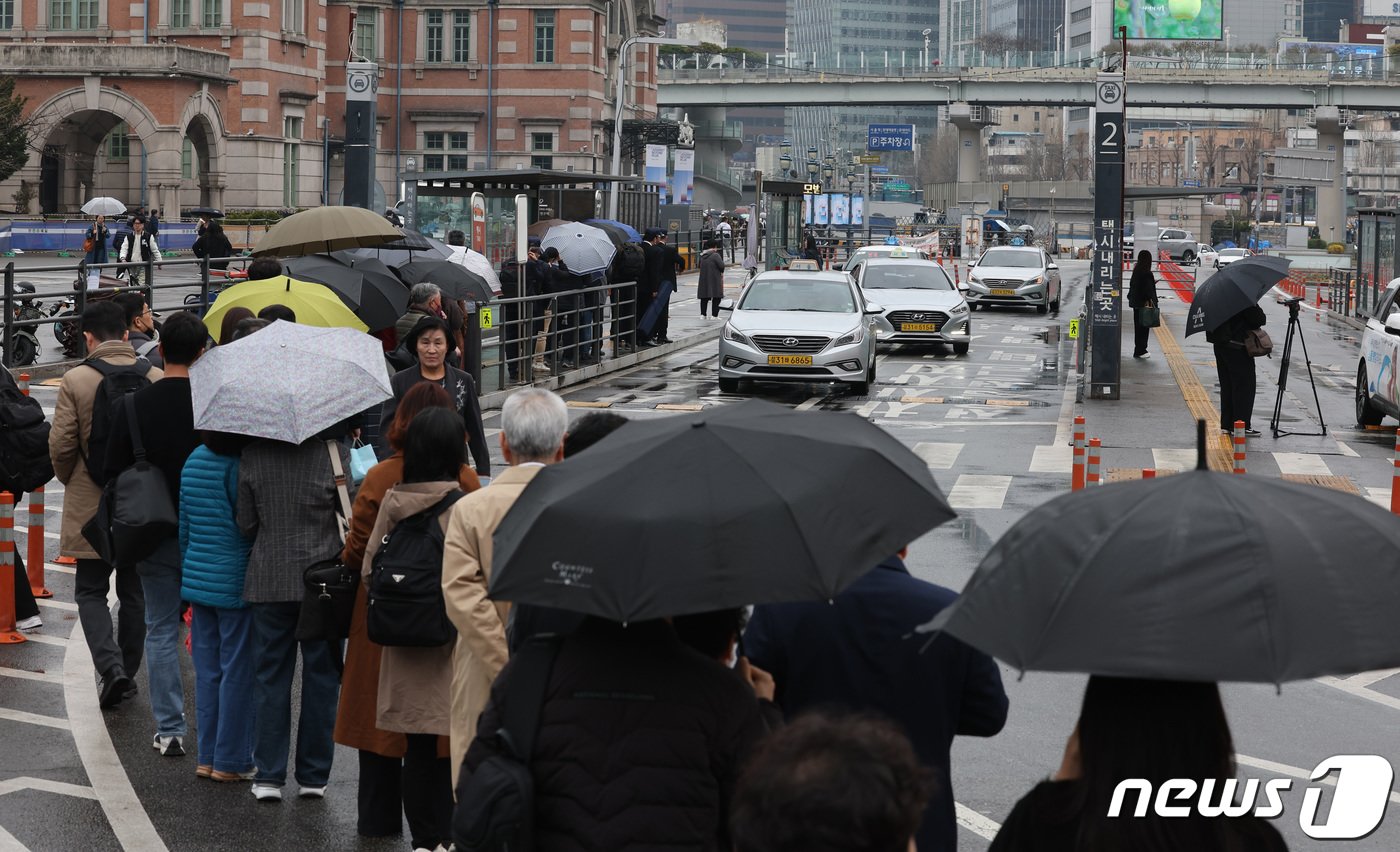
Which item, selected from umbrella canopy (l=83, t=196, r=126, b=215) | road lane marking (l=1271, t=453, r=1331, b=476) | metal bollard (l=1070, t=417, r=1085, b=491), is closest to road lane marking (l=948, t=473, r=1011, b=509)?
metal bollard (l=1070, t=417, r=1085, b=491)

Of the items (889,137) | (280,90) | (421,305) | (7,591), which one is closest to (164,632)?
(7,591)

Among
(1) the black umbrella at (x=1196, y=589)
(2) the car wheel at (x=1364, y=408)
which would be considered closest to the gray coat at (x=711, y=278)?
(2) the car wheel at (x=1364, y=408)

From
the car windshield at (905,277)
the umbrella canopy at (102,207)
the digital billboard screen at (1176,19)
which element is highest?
the digital billboard screen at (1176,19)

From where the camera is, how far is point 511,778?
12.3 feet

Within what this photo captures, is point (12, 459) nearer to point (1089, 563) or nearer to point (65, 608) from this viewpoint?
point (65, 608)

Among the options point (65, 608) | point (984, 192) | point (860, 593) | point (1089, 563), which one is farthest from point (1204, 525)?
point (984, 192)

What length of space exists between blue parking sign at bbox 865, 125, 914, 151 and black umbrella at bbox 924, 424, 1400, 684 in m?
114

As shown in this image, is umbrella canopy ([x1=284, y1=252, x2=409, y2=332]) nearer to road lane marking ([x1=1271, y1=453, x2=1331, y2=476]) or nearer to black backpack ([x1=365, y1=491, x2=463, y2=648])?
black backpack ([x1=365, y1=491, x2=463, y2=648])

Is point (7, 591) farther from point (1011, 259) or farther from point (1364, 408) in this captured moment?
point (1011, 259)

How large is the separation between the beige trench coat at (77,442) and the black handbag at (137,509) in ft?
3.36

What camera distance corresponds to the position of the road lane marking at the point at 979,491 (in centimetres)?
1472

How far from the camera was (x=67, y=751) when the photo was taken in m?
7.90

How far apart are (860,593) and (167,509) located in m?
4.20

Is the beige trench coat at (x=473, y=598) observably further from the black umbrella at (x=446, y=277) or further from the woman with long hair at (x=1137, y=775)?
the black umbrella at (x=446, y=277)
